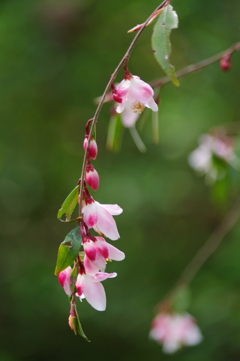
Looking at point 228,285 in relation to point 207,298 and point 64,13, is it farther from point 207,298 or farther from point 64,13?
point 64,13

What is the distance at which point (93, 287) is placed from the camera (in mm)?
554

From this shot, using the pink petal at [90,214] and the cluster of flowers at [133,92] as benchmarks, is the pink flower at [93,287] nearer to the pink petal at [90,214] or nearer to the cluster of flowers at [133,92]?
the pink petal at [90,214]

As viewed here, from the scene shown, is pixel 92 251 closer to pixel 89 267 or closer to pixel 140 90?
pixel 89 267

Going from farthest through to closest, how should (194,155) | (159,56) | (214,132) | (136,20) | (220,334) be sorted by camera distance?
(136,20)
(220,334)
(194,155)
(214,132)
(159,56)

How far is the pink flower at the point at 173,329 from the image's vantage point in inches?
53.6

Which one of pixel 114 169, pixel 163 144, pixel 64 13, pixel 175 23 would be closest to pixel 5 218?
pixel 114 169

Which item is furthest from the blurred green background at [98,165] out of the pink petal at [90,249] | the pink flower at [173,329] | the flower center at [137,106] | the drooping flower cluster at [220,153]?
the pink petal at [90,249]

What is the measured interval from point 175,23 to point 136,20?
183 cm

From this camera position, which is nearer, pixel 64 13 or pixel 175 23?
pixel 175 23

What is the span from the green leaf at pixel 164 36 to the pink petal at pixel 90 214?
0.17 meters

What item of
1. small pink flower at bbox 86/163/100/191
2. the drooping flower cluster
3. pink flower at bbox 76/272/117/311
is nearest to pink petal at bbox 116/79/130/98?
small pink flower at bbox 86/163/100/191

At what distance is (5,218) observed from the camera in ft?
8.72

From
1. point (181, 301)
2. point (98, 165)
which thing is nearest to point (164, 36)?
point (181, 301)

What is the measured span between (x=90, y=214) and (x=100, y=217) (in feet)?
0.06
